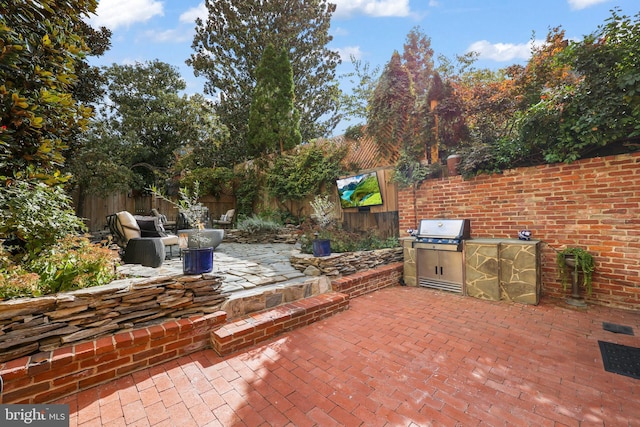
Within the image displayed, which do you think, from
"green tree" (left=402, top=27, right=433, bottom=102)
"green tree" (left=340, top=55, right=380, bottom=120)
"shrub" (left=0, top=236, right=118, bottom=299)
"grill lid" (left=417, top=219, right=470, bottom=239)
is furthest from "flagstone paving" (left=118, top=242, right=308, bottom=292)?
"green tree" (left=340, top=55, right=380, bottom=120)

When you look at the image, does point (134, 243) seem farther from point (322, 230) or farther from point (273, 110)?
point (273, 110)

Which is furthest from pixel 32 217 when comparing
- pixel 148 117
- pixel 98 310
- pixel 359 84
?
pixel 148 117

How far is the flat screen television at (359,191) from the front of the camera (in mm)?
6062

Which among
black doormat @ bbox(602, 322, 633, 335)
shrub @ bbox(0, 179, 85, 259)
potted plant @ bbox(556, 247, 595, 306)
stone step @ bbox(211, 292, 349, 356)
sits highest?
shrub @ bbox(0, 179, 85, 259)

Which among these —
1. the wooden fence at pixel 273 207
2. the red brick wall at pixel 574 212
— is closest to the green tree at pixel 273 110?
the wooden fence at pixel 273 207

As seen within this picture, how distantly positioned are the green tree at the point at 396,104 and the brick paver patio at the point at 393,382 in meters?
3.93

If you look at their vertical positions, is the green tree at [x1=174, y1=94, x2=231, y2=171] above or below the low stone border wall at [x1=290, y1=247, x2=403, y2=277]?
above

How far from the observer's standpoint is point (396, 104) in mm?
5590

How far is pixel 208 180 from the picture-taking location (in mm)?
9461

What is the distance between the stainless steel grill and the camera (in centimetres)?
427

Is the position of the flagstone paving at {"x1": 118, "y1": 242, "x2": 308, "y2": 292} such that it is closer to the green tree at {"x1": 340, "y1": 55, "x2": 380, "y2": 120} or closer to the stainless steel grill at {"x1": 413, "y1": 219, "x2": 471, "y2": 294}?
the stainless steel grill at {"x1": 413, "y1": 219, "x2": 471, "y2": 294}

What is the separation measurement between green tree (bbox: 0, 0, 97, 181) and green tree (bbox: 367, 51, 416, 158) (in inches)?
191

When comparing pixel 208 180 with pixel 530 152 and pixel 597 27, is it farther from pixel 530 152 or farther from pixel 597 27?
pixel 597 27

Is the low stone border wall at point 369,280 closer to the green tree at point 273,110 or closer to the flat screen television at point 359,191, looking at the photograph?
the flat screen television at point 359,191
